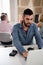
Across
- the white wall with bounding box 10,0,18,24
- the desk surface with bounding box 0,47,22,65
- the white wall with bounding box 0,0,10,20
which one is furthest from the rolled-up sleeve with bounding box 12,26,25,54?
the white wall with bounding box 0,0,10,20

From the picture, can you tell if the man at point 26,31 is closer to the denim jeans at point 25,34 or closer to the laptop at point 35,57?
the denim jeans at point 25,34

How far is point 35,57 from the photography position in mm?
1589

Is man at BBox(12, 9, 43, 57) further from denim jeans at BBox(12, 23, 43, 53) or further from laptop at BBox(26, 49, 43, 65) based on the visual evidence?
laptop at BBox(26, 49, 43, 65)

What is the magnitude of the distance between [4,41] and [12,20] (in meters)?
2.08

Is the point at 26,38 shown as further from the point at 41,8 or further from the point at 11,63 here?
the point at 41,8

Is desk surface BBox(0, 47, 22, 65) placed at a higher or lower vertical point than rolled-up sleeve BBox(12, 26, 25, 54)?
A: lower

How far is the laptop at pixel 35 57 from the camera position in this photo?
1.58 metres

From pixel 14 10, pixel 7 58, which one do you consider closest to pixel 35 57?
pixel 7 58

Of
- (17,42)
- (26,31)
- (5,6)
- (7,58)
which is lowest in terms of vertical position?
(7,58)

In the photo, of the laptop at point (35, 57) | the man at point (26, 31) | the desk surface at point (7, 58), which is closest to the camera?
the laptop at point (35, 57)

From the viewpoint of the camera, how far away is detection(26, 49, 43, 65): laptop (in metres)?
1.58

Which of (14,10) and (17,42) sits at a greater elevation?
(14,10)

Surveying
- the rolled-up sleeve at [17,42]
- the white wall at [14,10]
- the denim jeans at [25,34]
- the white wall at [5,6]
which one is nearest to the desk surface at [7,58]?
the rolled-up sleeve at [17,42]

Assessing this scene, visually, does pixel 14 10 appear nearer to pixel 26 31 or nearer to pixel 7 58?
pixel 26 31
